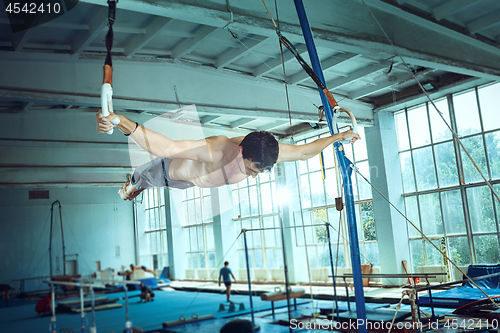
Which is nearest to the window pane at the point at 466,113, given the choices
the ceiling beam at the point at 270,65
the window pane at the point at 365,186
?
the window pane at the point at 365,186

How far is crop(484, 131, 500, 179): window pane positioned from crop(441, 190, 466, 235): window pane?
41.0 inches

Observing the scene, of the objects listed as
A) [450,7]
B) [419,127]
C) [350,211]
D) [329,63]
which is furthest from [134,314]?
[419,127]

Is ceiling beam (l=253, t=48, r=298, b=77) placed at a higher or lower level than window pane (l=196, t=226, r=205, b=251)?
higher

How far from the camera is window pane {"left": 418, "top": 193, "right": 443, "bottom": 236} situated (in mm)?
10859

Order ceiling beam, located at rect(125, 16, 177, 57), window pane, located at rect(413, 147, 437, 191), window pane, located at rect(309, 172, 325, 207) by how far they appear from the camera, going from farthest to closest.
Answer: window pane, located at rect(413, 147, 437, 191)
window pane, located at rect(309, 172, 325, 207)
ceiling beam, located at rect(125, 16, 177, 57)

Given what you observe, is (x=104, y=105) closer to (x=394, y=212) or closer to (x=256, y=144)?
(x=256, y=144)

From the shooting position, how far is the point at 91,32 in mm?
4707

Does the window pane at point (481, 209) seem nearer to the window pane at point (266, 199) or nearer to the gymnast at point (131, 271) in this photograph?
the window pane at point (266, 199)

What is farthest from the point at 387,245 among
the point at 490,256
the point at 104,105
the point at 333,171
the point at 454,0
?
the point at 104,105

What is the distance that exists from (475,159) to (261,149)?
952cm

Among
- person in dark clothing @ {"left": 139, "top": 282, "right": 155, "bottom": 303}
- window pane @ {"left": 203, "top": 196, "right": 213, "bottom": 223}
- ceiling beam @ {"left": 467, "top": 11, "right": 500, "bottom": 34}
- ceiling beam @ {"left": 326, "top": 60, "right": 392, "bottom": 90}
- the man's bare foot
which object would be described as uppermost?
ceiling beam @ {"left": 467, "top": 11, "right": 500, "bottom": 34}

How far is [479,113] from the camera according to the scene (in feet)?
33.8

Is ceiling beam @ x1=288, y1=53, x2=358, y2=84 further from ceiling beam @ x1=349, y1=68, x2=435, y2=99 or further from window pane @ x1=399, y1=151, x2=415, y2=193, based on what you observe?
window pane @ x1=399, y1=151, x2=415, y2=193

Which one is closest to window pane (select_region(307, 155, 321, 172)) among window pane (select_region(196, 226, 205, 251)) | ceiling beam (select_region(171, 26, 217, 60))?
ceiling beam (select_region(171, 26, 217, 60))
